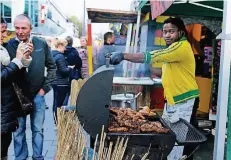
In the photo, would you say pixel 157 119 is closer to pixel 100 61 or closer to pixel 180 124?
pixel 180 124

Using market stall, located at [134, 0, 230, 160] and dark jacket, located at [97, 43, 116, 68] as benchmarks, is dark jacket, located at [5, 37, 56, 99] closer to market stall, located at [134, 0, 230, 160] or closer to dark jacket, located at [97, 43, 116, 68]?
market stall, located at [134, 0, 230, 160]

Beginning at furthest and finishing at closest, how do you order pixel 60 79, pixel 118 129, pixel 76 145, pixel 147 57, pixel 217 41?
pixel 60 79
pixel 217 41
pixel 147 57
pixel 118 129
pixel 76 145

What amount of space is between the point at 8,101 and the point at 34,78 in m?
0.64

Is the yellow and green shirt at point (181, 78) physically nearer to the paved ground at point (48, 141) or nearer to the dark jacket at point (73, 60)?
the paved ground at point (48, 141)

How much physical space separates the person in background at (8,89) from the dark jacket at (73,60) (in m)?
3.82

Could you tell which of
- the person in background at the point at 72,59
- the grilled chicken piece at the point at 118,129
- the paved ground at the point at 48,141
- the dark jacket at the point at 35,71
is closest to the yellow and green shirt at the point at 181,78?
the grilled chicken piece at the point at 118,129

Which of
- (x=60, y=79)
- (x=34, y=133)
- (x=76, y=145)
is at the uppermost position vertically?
(x=60, y=79)

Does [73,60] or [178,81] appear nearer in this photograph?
[178,81]

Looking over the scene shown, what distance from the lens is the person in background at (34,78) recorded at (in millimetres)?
3461

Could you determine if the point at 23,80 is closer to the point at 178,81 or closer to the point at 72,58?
the point at 178,81

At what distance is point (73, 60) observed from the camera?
700cm

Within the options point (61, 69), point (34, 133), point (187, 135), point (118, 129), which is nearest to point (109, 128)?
point (118, 129)

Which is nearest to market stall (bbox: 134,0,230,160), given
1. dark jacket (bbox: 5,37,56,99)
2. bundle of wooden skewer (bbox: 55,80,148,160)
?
bundle of wooden skewer (bbox: 55,80,148,160)

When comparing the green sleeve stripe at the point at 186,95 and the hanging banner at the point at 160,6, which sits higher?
the hanging banner at the point at 160,6
